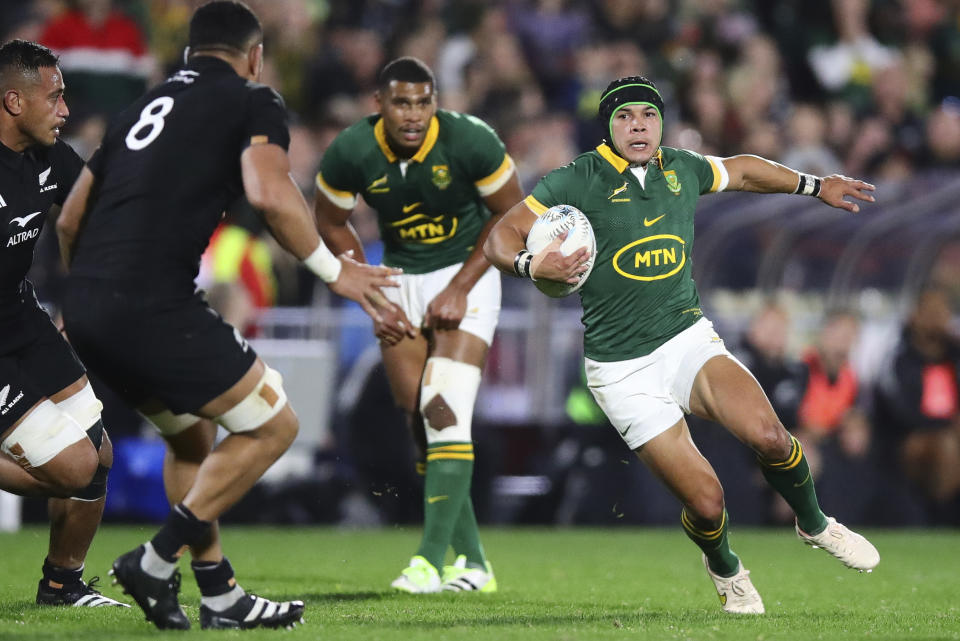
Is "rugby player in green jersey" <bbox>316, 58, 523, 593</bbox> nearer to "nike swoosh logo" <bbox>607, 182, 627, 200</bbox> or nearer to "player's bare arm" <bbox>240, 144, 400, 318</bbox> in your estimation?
"nike swoosh logo" <bbox>607, 182, 627, 200</bbox>

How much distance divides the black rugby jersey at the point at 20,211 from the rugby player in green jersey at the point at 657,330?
1.95 meters

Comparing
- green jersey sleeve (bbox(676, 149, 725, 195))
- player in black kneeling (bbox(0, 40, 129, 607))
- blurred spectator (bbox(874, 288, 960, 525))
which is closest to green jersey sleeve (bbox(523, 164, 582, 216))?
green jersey sleeve (bbox(676, 149, 725, 195))

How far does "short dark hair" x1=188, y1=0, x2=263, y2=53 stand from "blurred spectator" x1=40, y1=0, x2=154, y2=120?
25.5 ft

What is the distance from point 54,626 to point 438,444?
259cm

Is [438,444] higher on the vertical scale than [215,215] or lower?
lower

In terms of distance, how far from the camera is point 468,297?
27.2ft

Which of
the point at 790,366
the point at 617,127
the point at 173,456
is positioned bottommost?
the point at 790,366

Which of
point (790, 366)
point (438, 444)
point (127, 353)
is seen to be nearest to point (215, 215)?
point (127, 353)

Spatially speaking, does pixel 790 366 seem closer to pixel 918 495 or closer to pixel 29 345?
pixel 918 495

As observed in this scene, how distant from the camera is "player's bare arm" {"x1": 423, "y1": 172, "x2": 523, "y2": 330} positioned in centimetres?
821

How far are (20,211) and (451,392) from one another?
251 centimetres

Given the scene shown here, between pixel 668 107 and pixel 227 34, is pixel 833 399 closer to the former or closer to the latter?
pixel 668 107

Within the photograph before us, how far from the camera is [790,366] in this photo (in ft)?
42.9

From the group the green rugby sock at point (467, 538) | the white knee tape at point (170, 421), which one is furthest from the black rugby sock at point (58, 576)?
the green rugby sock at point (467, 538)
